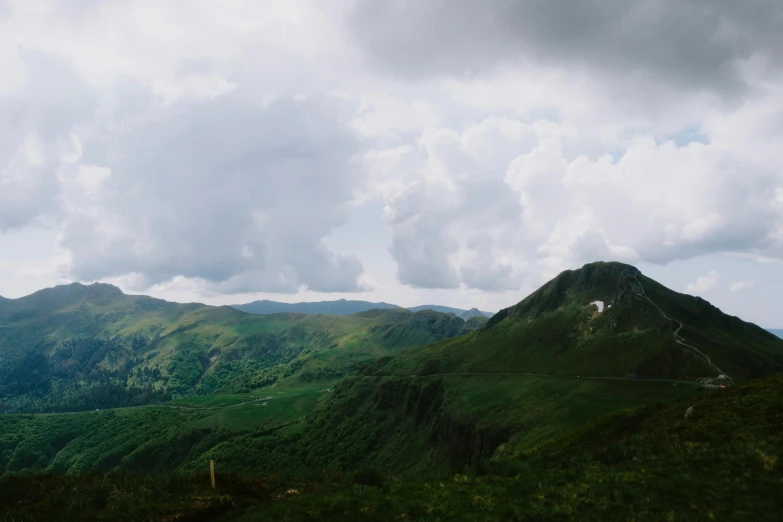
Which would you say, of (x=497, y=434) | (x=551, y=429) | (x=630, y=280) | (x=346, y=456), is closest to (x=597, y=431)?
(x=551, y=429)

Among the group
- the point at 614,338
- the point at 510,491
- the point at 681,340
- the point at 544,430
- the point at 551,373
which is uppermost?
the point at 681,340

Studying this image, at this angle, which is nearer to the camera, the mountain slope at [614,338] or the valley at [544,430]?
the valley at [544,430]

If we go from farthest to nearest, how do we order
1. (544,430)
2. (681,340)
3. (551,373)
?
(551,373)
(681,340)
(544,430)

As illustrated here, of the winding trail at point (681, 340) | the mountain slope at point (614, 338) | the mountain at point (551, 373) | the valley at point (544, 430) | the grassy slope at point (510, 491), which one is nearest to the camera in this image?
the grassy slope at point (510, 491)

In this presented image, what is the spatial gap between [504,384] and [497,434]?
32394 millimetres

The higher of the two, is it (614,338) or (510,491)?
(614,338)

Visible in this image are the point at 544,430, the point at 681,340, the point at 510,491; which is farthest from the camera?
the point at 681,340

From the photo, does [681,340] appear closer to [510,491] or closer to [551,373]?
[551,373]

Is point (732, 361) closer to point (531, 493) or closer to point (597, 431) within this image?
point (597, 431)

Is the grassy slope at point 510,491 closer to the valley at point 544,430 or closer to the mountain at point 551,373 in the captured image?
the valley at point 544,430

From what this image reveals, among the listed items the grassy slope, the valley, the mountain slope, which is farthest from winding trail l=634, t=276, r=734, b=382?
the grassy slope

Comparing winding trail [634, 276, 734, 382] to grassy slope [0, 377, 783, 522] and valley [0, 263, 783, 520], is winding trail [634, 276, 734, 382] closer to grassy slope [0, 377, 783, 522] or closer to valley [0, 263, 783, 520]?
valley [0, 263, 783, 520]

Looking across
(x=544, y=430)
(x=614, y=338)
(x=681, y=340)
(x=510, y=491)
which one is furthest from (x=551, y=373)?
(x=510, y=491)

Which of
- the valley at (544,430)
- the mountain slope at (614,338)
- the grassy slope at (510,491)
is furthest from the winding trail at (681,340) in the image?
the grassy slope at (510,491)
